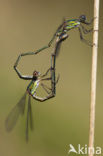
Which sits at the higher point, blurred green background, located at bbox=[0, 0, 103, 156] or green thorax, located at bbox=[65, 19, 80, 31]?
green thorax, located at bbox=[65, 19, 80, 31]

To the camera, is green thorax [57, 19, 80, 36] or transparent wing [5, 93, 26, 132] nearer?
green thorax [57, 19, 80, 36]

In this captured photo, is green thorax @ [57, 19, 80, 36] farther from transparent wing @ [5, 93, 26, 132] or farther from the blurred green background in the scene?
transparent wing @ [5, 93, 26, 132]

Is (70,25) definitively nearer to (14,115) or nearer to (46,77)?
(46,77)

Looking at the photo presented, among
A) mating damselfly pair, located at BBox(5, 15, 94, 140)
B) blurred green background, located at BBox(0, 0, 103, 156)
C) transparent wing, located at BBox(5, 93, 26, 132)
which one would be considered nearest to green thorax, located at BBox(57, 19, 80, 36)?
mating damselfly pair, located at BBox(5, 15, 94, 140)

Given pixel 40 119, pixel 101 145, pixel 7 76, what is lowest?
pixel 101 145

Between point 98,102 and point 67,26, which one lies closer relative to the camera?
point 67,26

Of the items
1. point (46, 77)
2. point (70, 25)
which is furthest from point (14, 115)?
point (70, 25)

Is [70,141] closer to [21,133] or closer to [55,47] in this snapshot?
[21,133]

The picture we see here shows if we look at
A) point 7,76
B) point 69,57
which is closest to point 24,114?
point 7,76
